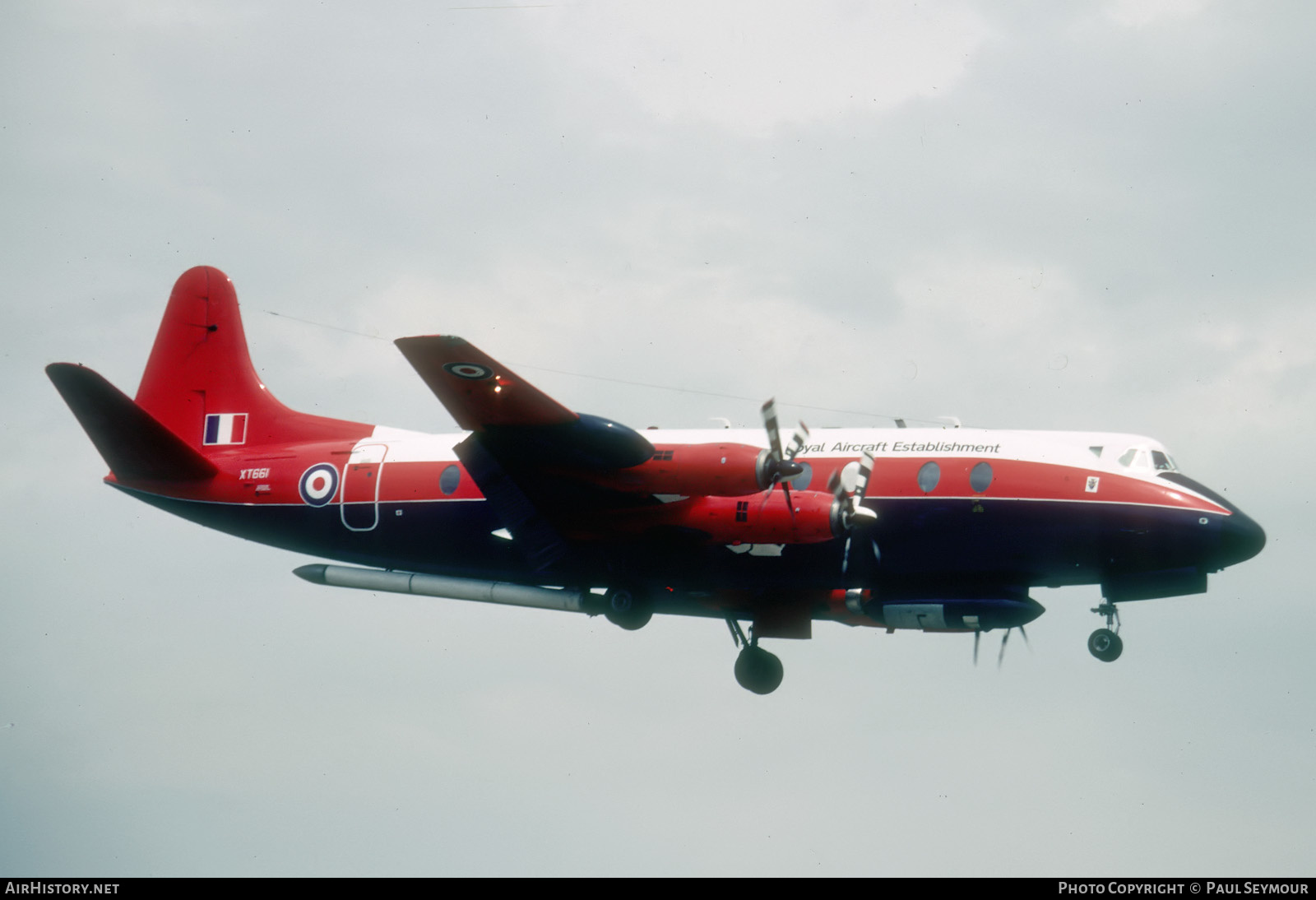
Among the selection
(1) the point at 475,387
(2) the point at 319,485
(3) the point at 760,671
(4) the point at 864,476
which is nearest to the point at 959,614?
(4) the point at 864,476

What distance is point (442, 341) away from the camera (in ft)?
69.2

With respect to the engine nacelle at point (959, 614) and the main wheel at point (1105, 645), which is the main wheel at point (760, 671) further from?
the main wheel at point (1105, 645)

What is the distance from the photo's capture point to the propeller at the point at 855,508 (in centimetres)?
2195

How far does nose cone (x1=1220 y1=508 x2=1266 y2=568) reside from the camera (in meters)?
21.8

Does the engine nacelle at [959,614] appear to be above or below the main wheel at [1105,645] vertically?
above

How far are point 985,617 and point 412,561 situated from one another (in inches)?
437

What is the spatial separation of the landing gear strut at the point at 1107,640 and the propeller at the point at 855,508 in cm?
387

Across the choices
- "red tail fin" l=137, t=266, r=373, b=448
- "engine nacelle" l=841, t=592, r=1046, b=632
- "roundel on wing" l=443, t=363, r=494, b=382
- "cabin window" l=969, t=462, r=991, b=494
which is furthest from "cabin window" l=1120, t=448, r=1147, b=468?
"red tail fin" l=137, t=266, r=373, b=448

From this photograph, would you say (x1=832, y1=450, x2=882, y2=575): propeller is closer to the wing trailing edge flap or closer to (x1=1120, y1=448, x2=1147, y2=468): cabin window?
the wing trailing edge flap

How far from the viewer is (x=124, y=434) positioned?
2688cm

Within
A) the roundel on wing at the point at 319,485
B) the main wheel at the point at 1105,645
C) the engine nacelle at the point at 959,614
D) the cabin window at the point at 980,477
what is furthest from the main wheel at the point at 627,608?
the main wheel at the point at 1105,645
